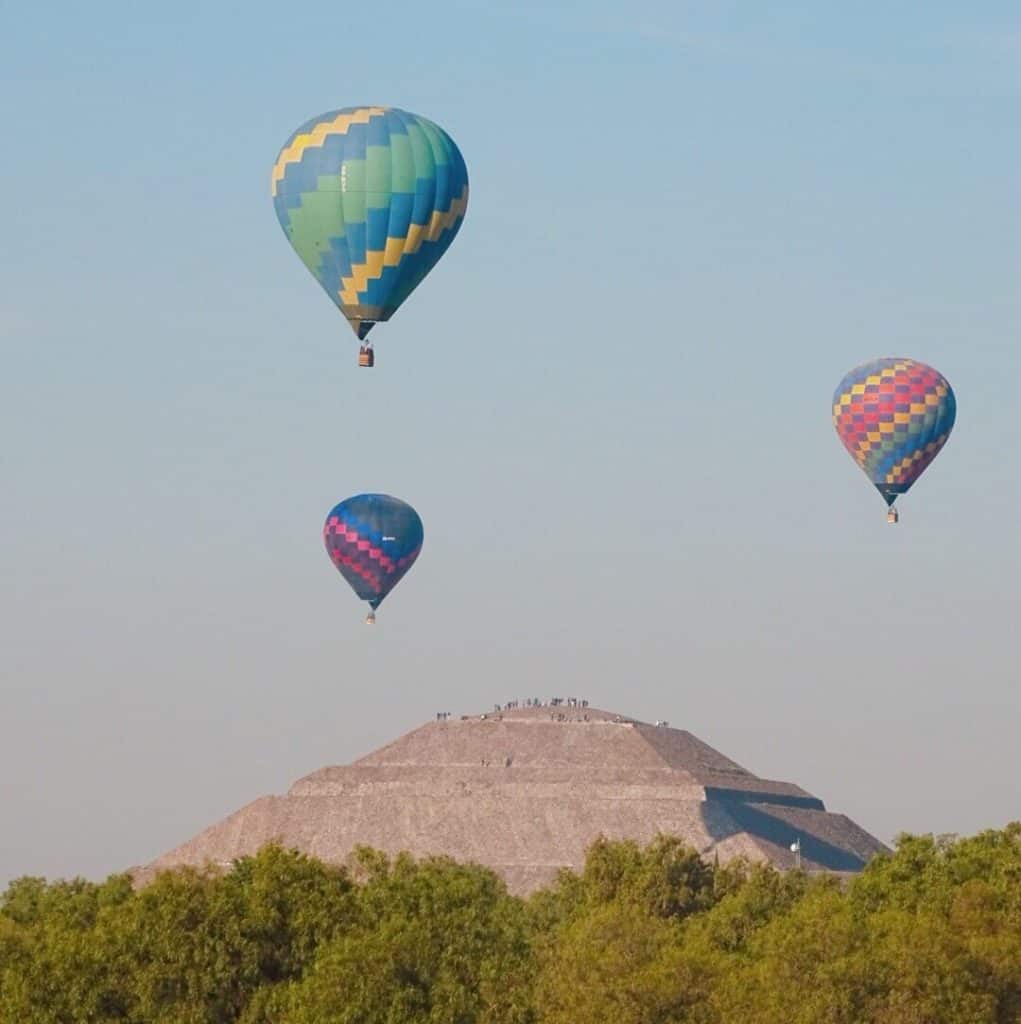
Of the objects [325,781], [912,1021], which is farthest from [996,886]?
[325,781]

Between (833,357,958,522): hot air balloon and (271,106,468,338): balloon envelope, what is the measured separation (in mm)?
27800

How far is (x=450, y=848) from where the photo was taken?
167m

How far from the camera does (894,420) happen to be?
114688mm

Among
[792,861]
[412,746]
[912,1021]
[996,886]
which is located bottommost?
[912,1021]

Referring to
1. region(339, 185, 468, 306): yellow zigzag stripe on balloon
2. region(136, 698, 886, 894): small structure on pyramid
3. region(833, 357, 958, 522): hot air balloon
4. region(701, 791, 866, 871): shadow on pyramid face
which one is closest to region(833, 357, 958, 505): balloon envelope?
region(833, 357, 958, 522): hot air balloon

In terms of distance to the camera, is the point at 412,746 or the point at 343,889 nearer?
the point at 343,889

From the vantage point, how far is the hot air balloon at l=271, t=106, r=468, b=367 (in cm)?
8944

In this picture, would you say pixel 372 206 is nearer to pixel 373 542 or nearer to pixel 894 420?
pixel 894 420

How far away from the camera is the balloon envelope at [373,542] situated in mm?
133750

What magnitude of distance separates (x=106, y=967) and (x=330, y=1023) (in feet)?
22.6

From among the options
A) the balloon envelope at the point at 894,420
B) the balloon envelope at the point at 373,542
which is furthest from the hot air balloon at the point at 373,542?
the balloon envelope at the point at 894,420

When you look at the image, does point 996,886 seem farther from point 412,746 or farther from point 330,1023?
point 412,746

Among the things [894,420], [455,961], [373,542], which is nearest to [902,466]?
[894,420]

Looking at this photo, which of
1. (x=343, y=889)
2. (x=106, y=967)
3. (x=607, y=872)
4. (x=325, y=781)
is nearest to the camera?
(x=106, y=967)
